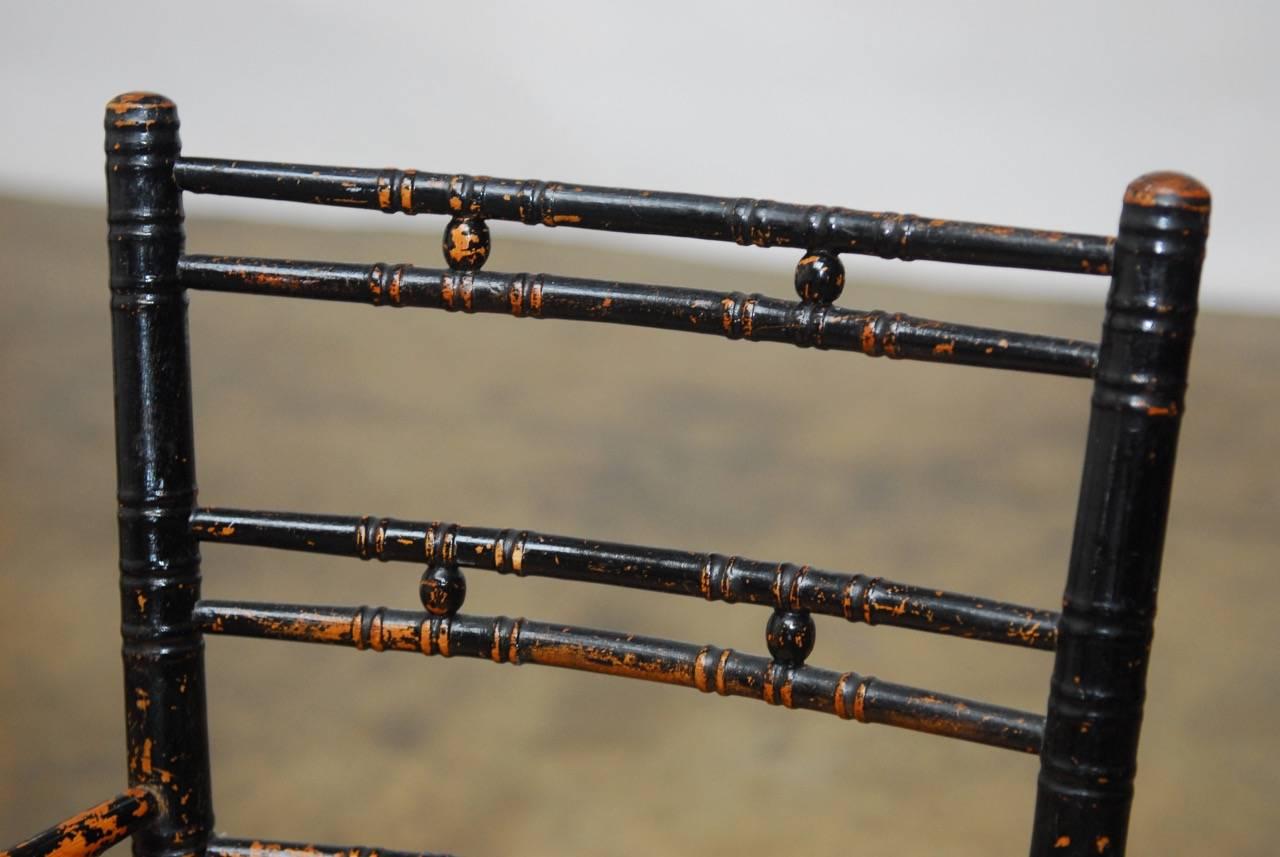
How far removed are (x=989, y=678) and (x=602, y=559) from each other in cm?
193

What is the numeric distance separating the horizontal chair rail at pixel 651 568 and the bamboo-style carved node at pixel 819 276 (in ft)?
0.47

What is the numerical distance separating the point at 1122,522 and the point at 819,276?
0.20 meters

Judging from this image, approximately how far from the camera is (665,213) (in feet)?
2.63

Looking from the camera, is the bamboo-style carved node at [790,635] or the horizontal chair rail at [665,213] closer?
the horizontal chair rail at [665,213]

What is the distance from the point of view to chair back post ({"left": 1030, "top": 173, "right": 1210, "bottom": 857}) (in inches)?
27.2

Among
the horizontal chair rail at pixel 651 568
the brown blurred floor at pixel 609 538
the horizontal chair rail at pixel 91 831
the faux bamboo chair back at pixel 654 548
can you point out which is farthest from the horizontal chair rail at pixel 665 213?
the brown blurred floor at pixel 609 538

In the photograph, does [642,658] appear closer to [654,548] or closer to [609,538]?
[654,548]

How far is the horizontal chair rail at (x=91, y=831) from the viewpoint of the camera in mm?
851

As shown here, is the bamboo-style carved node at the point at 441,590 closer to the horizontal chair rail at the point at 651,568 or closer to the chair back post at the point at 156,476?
the horizontal chair rail at the point at 651,568

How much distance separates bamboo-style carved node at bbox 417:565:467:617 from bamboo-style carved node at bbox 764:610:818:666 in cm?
19

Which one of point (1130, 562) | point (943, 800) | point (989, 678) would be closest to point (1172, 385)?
point (1130, 562)

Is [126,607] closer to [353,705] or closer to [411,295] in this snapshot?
[411,295]

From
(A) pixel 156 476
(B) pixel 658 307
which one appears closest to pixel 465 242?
(B) pixel 658 307

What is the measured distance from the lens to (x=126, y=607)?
0.93m
